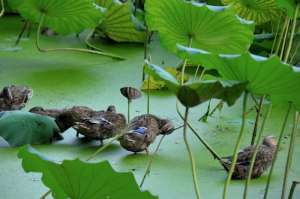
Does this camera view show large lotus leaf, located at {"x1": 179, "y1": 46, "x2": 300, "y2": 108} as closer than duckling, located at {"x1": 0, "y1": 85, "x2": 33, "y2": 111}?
Yes

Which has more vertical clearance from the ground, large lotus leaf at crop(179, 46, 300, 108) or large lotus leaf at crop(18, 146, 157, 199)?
large lotus leaf at crop(179, 46, 300, 108)

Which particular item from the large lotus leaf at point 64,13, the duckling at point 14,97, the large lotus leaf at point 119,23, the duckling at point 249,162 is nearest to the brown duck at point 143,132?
the duckling at point 249,162

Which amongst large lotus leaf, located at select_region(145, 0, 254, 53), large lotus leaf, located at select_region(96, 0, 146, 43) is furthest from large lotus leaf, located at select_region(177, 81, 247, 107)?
large lotus leaf, located at select_region(96, 0, 146, 43)

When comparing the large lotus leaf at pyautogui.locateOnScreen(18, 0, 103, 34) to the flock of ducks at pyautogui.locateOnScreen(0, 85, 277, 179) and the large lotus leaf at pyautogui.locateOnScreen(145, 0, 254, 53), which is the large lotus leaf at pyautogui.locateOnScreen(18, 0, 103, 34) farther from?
the large lotus leaf at pyautogui.locateOnScreen(145, 0, 254, 53)

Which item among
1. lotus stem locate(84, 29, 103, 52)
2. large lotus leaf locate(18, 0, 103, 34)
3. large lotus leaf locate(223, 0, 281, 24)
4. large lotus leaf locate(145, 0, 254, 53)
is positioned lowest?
lotus stem locate(84, 29, 103, 52)

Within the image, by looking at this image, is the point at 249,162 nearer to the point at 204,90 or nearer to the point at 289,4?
the point at 289,4

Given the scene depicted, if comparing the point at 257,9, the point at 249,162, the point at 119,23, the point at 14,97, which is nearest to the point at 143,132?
the point at 249,162
